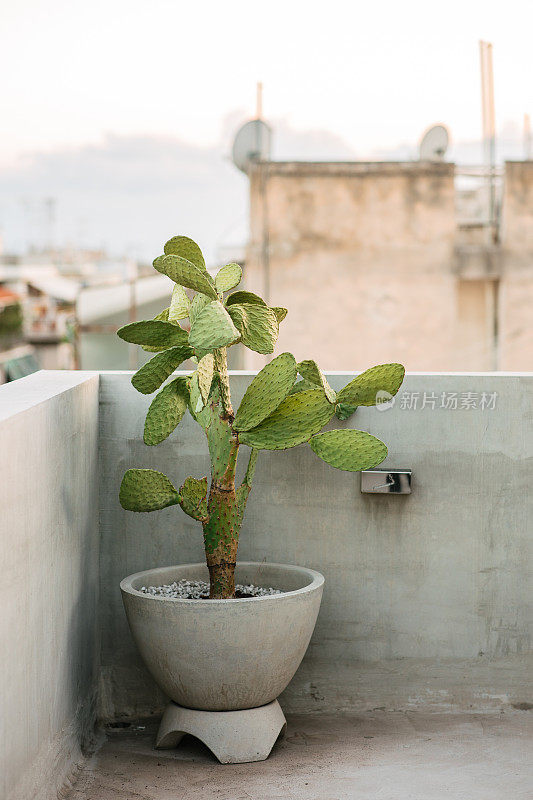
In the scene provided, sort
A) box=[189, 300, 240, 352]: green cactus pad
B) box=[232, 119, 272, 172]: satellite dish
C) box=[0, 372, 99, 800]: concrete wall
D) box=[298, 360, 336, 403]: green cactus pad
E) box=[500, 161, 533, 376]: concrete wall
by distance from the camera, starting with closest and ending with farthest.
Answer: box=[0, 372, 99, 800]: concrete wall
box=[189, 300, 240, 352]: green cactus pad
box=[298, 360, 336, 403]: green cactus pad
box=[232, 119, 272, 172]: satellite dish
box=[500, 161, 533, 376]: concrete wall

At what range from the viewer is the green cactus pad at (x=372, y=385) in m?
2.77

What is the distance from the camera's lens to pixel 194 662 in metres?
2.55

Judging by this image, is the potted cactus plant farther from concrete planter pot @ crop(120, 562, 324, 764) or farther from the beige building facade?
the beige building facade

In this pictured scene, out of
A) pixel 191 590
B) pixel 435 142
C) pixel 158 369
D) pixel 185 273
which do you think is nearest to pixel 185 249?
pixel 185 273

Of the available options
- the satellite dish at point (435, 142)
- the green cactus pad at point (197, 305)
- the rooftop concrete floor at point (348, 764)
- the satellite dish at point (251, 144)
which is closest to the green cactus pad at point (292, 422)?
the green cactus pad at point (197, 305)

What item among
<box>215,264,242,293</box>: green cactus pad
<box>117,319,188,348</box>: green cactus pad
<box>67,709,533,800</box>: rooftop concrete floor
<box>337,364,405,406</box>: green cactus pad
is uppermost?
<box>215,264,242,293</box>: green cactus pad

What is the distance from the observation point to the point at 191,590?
2859 millimetres

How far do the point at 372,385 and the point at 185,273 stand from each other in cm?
63

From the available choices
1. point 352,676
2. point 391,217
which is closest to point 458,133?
point 391,217

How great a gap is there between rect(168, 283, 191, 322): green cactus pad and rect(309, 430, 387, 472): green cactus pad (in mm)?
538

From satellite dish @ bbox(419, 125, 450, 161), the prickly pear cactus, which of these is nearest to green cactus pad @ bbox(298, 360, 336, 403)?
the prickly pear cactus

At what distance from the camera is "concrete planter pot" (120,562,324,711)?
8.26 feet

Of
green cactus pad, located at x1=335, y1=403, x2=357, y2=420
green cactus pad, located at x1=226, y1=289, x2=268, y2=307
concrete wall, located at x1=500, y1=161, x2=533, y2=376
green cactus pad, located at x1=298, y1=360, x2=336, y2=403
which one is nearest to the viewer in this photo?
green cactus pad, located at x1=298, y1=360, x2=336, y2=403

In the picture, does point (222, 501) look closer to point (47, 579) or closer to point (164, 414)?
point (164, 414)
